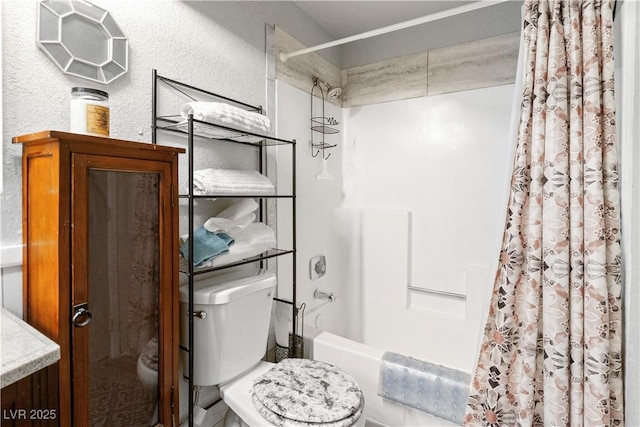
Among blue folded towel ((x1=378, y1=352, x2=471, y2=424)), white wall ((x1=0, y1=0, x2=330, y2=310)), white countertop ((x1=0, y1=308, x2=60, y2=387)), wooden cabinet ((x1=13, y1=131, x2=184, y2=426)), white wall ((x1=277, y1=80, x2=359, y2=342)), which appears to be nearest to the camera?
white countertop ((x1=0, y1=308, x2=60, y2=387))

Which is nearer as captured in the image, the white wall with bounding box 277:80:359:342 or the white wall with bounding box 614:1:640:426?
the white wall with bounding box 614:1:640:426

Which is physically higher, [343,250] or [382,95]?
[382,95]

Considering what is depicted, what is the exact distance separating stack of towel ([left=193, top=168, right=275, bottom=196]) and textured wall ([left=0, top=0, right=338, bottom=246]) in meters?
0.26

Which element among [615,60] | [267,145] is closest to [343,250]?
[267,145]

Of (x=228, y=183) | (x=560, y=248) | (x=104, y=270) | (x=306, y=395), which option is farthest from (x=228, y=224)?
(x=560, y=248)

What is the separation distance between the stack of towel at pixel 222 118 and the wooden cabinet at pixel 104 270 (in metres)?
0.21

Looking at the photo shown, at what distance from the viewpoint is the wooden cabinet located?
0.87 metres

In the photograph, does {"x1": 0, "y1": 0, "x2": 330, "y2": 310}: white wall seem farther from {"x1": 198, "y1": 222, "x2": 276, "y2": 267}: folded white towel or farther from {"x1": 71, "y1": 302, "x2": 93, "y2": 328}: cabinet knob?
{"x1": 198, "y1": 222, "x2": 276, "y2": 267}: folded white towel

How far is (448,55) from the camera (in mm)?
2166

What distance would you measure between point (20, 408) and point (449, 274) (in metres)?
2.07

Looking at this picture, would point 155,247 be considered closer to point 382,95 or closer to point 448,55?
point 382,95

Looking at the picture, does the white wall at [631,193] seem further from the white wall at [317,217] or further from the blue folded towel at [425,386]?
the white wall at [317,217]

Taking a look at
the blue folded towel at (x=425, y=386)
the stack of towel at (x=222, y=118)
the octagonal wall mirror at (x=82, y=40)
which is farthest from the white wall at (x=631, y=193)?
the octagonal wall mirror at (x=82, y=40)

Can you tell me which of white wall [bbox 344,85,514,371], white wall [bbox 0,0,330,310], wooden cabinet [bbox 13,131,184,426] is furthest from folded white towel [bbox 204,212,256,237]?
white wall [bbox 344,85,514,371]
